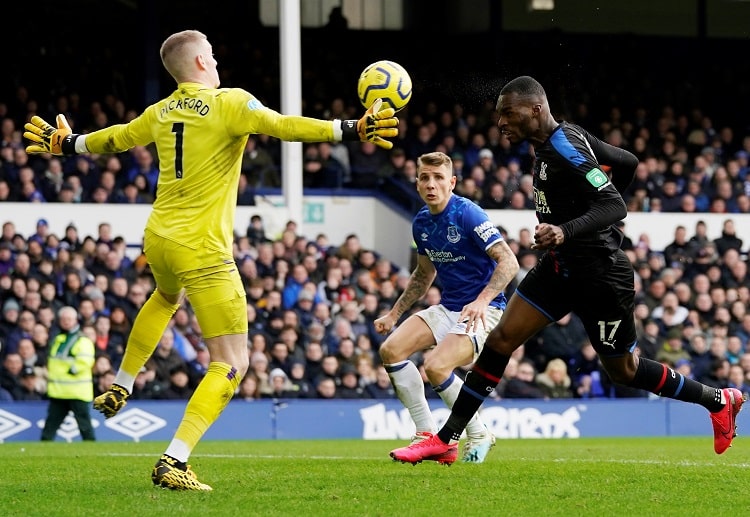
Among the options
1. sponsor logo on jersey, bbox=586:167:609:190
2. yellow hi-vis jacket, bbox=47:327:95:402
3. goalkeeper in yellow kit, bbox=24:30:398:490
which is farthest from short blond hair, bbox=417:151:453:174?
yellow hi-vis jacket, bbox=47:327:95:402

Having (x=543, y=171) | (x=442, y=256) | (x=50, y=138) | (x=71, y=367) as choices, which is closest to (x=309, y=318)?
(x=71, y=367)

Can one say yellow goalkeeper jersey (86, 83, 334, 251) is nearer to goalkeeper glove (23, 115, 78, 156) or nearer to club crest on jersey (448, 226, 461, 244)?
goalkeeper glove (23, 115, 78, 156)

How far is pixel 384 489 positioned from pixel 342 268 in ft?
41.3

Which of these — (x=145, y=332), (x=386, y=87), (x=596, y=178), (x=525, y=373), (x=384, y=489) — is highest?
(x=386, y=87)

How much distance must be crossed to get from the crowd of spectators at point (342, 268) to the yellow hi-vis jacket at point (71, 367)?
0.87 metres

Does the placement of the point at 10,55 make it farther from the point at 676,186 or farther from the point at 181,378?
the point at 676,186

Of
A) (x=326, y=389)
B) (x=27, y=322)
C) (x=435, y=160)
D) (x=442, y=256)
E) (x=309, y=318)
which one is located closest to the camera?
(x=435, y=160)

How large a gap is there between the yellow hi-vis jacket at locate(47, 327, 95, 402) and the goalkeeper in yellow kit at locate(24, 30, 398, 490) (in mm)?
8506

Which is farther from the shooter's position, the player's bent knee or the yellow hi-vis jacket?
the yellow hi-vis jacket

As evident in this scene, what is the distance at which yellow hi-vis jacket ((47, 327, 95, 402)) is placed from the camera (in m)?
15.7

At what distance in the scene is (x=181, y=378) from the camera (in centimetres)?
1716

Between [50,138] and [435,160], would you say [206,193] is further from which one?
[435,160]

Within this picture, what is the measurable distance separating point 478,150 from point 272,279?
5.95 metres

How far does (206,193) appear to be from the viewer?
7.43m
